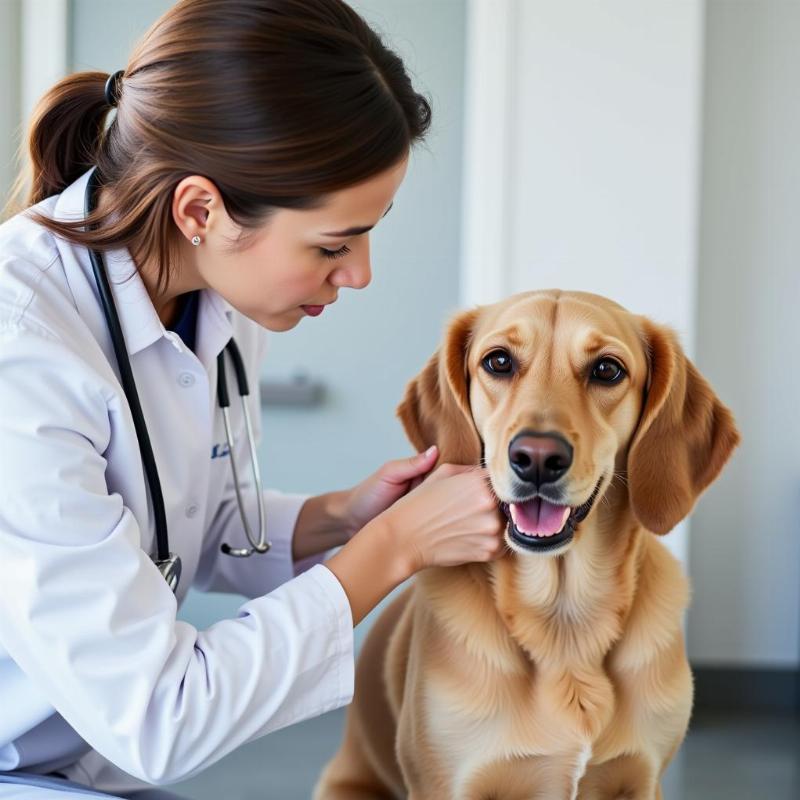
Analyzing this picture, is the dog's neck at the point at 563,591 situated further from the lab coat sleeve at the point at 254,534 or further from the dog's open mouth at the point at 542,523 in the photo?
the lab coat sleeve at the point at 254,534

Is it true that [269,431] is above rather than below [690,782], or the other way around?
above

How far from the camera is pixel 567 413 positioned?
139 cm

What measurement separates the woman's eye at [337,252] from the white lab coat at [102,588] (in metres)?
0.25

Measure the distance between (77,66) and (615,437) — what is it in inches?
107

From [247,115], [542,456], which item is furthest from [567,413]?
[247,115]

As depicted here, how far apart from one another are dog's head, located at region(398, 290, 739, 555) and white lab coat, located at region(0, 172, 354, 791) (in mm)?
319

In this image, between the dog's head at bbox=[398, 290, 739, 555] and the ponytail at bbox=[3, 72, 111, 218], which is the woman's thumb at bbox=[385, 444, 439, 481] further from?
the ponytail at bbox=[3, 72, 111, 218]

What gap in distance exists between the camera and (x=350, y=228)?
4.45ft

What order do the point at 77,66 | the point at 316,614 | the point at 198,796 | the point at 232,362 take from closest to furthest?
the point at 316,614, the point at 232,362, the point at 198,796, the point at 77,66

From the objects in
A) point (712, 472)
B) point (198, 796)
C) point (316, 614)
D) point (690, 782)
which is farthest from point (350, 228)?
point (690, 782)

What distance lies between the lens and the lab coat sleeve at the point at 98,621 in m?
1.14

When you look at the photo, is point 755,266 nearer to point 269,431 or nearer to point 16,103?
point 269,431

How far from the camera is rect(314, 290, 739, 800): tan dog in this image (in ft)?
4.61

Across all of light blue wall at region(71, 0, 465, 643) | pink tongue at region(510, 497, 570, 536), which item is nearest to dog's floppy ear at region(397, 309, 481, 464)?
pink tongue at region(510, 497, 570, 536)
